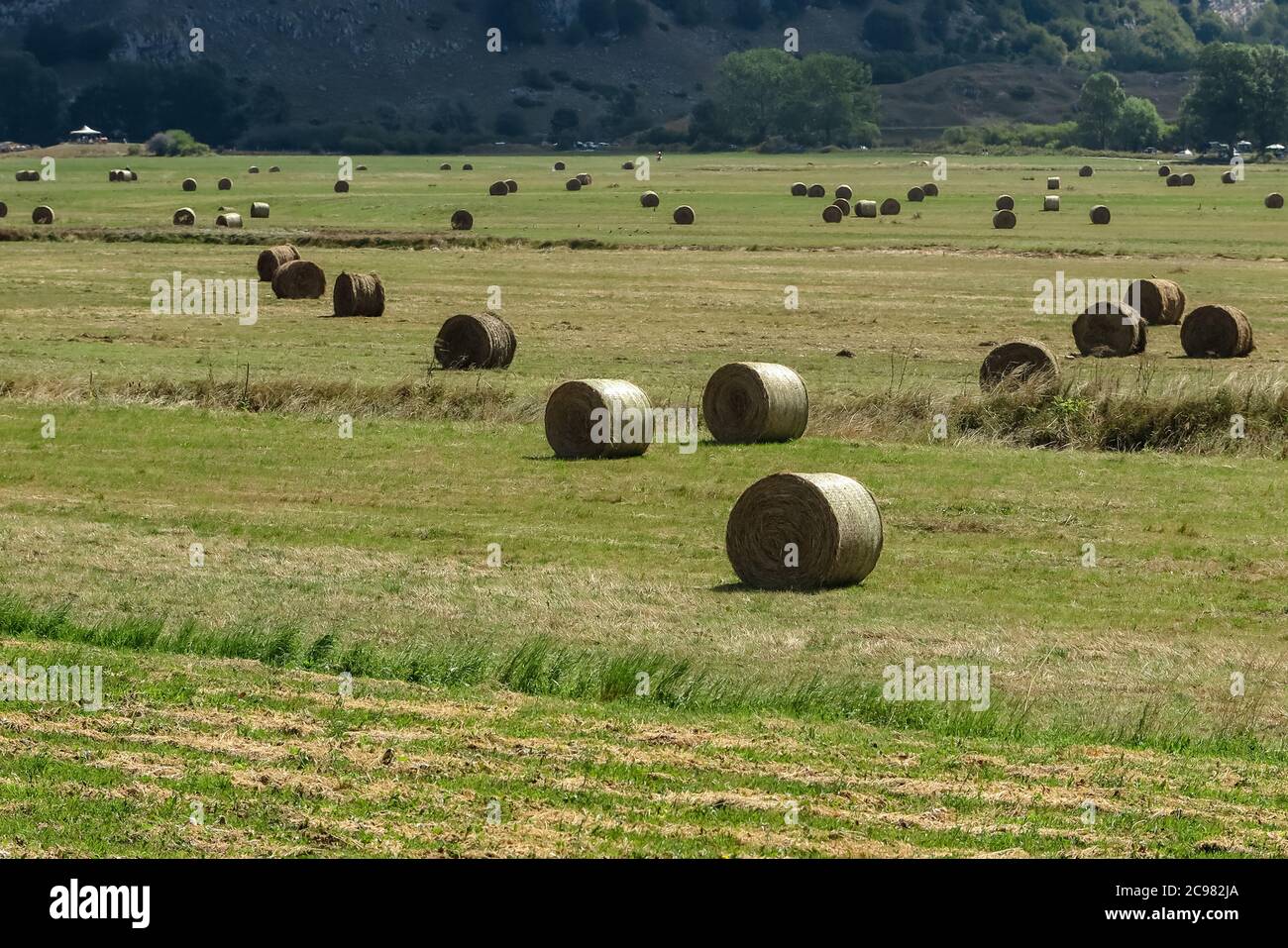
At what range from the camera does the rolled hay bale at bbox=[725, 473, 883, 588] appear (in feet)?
68.4

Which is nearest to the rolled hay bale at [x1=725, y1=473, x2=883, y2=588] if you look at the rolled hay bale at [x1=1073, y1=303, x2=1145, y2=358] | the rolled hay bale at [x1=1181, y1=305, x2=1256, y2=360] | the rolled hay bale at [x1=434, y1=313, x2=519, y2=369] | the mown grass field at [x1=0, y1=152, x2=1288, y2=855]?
the mown grass field at [x1=0, y1=152, x2=1288, y2=855]

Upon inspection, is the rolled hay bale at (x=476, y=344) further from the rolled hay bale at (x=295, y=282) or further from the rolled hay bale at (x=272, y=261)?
the rolled hay bale at (x=272, y=261)

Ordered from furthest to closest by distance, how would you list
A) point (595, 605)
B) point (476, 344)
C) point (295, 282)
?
point (295, 282), point (476, 344), point (595, 605)

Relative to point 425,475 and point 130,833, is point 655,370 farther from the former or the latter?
point 130,833

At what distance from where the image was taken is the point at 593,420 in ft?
98.2

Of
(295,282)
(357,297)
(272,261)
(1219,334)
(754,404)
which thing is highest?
(272,261)

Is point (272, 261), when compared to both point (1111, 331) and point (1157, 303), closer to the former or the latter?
point (1157, 303)

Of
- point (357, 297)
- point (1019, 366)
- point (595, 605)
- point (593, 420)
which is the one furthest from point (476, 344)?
point (595, 605)

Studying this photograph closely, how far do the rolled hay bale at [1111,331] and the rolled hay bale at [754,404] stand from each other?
48.1 ft

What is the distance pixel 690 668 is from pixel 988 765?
4320mm

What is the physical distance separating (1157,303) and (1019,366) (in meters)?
16.1

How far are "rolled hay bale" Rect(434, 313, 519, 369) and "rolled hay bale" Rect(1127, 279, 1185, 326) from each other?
18344 mm

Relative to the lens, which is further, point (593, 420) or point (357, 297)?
point (357, 297)

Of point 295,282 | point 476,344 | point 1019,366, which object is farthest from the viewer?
point 295,282
